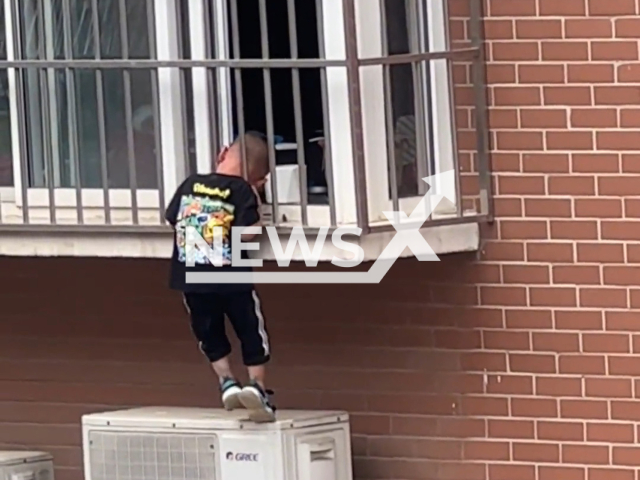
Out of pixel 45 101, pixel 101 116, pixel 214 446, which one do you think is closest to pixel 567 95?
pixel 101 116

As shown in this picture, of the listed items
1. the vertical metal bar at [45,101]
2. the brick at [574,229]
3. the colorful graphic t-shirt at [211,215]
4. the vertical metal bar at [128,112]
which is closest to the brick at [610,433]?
the brick at [574,229]

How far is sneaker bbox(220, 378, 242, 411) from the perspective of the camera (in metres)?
6.32

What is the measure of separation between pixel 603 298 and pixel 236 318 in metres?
1.45

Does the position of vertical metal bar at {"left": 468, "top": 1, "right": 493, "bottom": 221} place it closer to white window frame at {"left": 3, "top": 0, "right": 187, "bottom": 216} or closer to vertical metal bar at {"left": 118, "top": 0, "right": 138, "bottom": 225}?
white window frame at {"left": 3, "top": 0, "right": 187, "bottom": 216}

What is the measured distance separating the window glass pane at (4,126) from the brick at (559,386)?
237 centimetres

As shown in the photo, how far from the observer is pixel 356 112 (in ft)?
19.7

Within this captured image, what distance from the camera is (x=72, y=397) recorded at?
7.24 m

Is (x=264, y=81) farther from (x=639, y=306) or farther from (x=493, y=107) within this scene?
(x=639, y=306)

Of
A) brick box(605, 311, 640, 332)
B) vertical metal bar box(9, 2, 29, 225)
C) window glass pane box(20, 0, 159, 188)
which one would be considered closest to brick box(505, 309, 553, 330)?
brick box(605, 311, 640, 332)

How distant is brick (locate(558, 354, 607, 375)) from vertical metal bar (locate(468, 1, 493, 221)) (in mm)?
642

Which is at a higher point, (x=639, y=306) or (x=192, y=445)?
(x=639, y=306)

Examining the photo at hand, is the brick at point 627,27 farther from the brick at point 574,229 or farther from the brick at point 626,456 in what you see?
the brick at point 626,456

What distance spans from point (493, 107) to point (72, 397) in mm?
2331

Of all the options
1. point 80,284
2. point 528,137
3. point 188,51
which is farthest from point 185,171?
point 528,137
